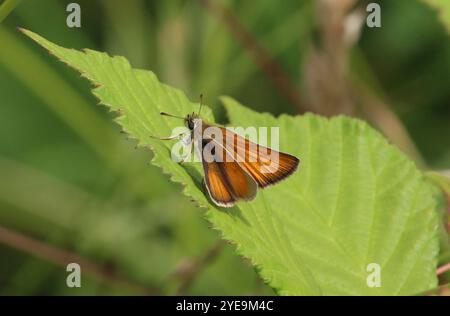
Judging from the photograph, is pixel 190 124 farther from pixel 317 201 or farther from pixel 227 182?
pixel 317 201

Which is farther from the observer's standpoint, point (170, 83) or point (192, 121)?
point (170, 83)

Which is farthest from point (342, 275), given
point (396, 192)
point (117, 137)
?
point (117, 137)

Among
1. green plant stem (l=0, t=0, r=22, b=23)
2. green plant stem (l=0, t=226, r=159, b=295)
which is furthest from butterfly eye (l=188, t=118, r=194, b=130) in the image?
green plant stem (l=0, t=226, r=159, b=295)

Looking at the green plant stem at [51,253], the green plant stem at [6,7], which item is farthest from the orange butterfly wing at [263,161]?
the green plant stem at [51,253]

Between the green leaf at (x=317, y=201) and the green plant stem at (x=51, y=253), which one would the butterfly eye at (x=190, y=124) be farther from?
the green plant stem at (x=51, y=253)

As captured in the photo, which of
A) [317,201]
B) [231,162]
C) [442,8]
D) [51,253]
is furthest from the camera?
[51,253]

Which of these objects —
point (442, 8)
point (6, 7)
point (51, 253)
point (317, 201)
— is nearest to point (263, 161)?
point (317, 201)

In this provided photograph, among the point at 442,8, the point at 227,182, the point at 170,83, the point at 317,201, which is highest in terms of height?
the point at 170,83
